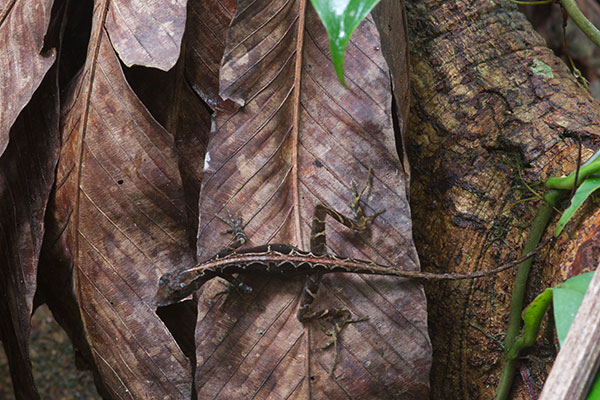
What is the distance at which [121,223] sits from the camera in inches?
110

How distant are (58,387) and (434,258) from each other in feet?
10.9

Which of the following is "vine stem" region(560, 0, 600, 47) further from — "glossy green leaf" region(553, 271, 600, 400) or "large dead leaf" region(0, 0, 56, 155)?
"large dead leaf" region(0, 0, 56, 155)

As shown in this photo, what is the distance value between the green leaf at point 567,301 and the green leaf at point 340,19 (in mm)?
1037

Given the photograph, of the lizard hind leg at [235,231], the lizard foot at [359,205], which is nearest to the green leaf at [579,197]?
the lizard foot at [359,205]

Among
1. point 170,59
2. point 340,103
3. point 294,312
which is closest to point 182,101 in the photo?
point 170,59

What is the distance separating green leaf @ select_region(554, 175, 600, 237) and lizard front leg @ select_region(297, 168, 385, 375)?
0.80 meters

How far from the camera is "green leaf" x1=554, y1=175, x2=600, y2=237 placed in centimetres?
219

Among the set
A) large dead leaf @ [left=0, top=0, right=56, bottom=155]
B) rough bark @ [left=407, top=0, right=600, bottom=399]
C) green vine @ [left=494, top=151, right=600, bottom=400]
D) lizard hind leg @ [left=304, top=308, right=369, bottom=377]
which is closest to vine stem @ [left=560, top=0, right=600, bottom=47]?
rough bark @ [left=407, top=0, right=600, bottom=399]

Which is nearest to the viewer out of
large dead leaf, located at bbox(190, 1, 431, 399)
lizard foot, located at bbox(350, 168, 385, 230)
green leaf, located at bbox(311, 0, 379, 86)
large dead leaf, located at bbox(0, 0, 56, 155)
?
green leaf, located at bbox(311, 0, 379, 86)

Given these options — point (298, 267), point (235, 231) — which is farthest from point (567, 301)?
point (235, 231)

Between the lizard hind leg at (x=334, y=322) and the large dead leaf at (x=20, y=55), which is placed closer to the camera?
the lizard hind leg at (x=334, y=322)

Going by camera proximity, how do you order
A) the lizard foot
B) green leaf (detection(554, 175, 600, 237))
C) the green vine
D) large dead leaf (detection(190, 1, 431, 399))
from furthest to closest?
the lizard foot
large dead leaf (detection(190, 1, 431, 399))
the green vine
green leaf (detection(554, 175, 600, 237))

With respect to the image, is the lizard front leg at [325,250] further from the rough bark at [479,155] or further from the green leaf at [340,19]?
the green leaf at [340,19]

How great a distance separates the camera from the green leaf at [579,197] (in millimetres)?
2189
